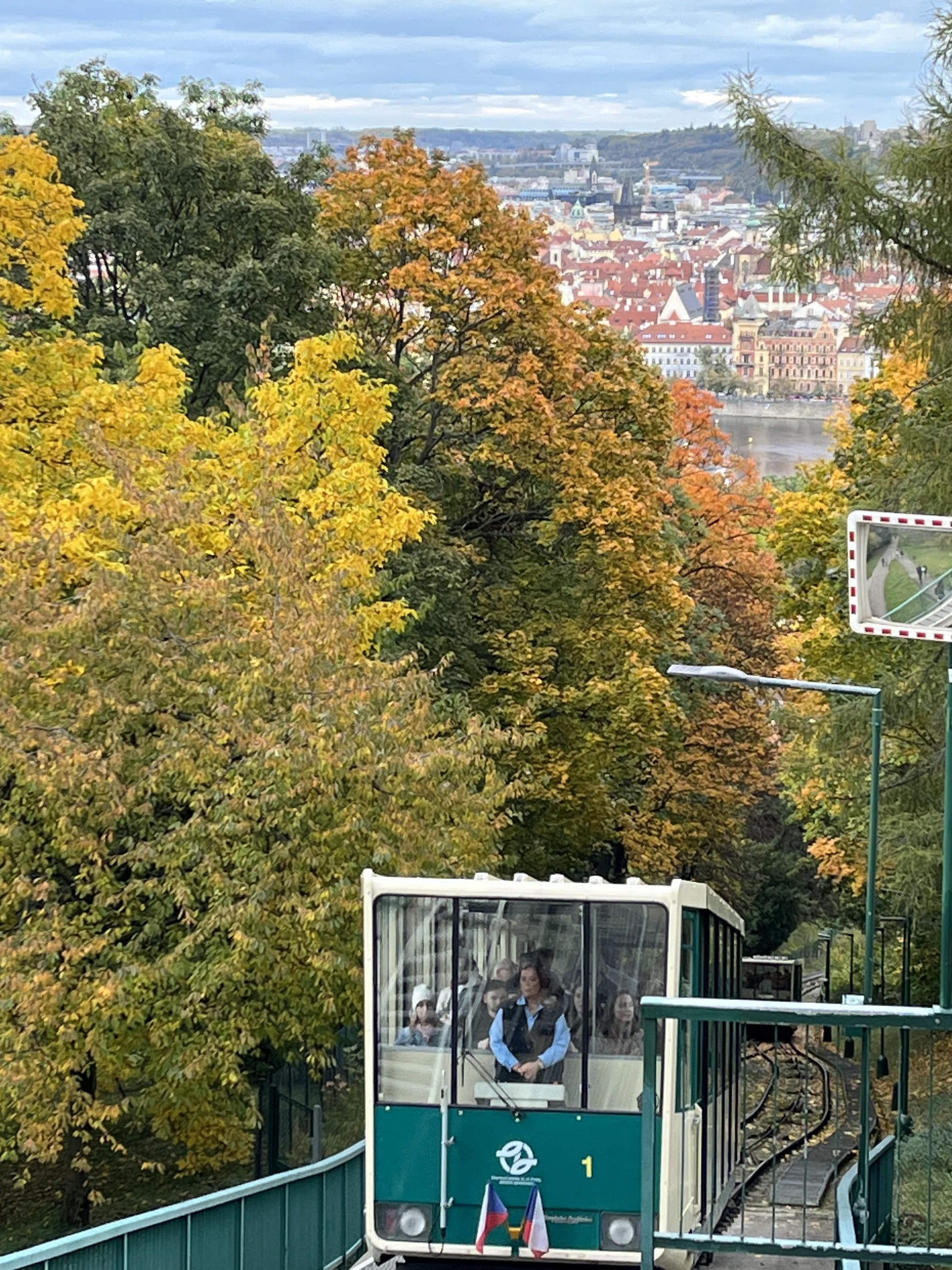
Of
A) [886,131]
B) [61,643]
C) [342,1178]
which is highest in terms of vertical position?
[886,131]

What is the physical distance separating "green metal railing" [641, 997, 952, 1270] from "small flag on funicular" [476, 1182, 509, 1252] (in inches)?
40.2

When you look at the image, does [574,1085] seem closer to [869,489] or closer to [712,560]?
[869,489]

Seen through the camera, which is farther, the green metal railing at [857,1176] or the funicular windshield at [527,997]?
the funicular windshield at [527,997]

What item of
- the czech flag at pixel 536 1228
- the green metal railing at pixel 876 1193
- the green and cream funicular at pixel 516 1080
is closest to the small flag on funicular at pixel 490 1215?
the green and cream funicular at pixel 516 1080

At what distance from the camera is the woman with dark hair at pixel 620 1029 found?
12148 mm

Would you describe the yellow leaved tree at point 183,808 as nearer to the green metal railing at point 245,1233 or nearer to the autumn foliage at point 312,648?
the autumn foliage at point 312,648

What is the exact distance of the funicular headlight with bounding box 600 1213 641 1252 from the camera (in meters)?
12.2

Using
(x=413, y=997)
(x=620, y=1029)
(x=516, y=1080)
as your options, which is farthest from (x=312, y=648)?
(x=620, y=1029)

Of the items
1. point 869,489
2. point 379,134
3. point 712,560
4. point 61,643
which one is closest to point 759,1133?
point 869,489

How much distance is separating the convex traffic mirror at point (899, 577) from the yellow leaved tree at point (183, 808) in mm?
6977

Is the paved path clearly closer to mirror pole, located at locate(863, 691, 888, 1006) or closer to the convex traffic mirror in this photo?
the convex traffic mirror

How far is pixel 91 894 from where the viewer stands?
17250 millimetres

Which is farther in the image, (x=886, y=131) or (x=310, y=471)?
(x=310, y=471)

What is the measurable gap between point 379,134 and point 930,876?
65.3 ft
